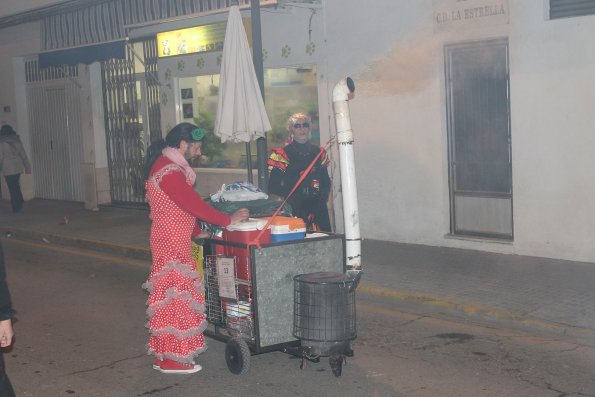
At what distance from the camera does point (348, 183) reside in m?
6.22

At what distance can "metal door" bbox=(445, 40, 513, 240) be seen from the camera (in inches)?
423

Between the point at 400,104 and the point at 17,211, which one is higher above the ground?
the point at 400,104

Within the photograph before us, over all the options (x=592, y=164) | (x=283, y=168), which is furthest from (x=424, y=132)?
(x=283, y=168)

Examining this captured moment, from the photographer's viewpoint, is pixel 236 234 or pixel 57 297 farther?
pixel 57 297

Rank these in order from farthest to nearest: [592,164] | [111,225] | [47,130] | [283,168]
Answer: [47,130] < [111,225] < [592,164] < [283,168]

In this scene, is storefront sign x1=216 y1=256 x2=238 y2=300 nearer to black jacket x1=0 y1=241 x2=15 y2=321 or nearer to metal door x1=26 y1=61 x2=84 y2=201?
black jacket x1=0 y1=241 x2=15 y2=321

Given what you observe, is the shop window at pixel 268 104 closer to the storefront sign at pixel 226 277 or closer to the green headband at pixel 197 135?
the green headband at pixel 197 135

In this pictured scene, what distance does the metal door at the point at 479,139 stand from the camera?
10.7 meters

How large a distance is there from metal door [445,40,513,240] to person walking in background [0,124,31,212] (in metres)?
9.87

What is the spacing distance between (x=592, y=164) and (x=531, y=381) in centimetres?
418

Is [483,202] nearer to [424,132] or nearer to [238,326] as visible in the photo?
[424,132]

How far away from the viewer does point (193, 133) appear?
21.6ft

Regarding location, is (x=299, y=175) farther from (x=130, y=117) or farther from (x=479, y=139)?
(x=130, y=117)

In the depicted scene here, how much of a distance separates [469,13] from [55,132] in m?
11.8
